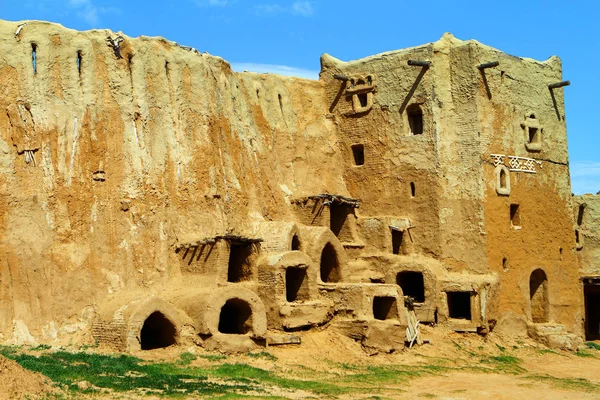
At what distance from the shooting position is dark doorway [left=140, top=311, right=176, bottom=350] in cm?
2692

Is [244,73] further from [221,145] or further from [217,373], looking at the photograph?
[217,373]

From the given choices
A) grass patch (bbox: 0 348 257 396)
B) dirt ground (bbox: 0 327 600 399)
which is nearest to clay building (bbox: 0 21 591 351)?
dirt ground (bbox: 0 327 600 399)

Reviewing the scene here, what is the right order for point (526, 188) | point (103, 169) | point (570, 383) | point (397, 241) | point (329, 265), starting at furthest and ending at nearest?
point (526, 188)
point (397, 241)
point (329, 265)
point (103, 169)
point (570, 383)

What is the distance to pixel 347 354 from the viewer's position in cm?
2920

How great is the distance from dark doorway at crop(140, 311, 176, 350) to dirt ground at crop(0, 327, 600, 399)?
2.88 feet

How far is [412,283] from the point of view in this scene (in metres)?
35.5

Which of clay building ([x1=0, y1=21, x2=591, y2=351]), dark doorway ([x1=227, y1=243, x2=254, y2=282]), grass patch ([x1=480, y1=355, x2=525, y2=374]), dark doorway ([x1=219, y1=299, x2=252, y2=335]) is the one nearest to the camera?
clay building ([x1=0, y1=21, x2=591, y2=351])

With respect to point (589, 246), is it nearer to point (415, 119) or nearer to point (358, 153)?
point (415, 119)

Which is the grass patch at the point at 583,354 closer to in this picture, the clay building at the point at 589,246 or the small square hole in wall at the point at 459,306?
the small square hole in wall at the point at 459,306

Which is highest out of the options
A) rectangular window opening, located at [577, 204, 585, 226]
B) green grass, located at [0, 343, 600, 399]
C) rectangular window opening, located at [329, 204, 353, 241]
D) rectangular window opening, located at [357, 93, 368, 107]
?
rectangular window opening, located at [357, 93, 368, 107]

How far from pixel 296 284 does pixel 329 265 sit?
7.92 ft

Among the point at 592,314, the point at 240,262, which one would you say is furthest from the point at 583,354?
the point at 240,262

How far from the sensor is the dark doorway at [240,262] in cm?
3028

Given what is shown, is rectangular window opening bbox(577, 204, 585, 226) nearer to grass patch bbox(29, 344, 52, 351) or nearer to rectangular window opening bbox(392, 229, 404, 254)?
rectangular window opening bbox(392, 229, 404, 254)
